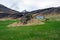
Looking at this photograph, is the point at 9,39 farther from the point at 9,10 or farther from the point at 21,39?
the point at 9,10

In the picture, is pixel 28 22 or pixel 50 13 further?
pixel 50 13

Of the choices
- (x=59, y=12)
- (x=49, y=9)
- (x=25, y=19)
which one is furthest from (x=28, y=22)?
(x=49, y=9)

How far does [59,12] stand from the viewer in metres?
143

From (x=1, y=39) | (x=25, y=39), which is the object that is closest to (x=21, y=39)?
(x=25, y=39)

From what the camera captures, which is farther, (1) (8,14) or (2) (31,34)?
(1) (8,14)

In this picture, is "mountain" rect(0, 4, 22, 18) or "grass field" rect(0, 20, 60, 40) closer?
"grass field" rect(0, 20, 60, 40)

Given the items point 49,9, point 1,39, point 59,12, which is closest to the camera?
point 1,39

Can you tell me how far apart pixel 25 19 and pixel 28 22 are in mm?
2556

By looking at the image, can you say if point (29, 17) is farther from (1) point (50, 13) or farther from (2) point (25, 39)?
(1) point (50, 13)

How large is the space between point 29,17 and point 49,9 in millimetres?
97086

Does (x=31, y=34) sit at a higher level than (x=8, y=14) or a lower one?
lower

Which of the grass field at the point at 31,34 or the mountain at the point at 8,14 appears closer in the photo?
the grass field at the point at 31,34

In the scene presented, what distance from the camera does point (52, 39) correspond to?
2633cm

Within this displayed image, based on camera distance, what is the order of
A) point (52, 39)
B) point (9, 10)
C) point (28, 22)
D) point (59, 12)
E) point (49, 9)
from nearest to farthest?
1. point (52, 39)
2. point (28, 22)
3. point (59, 12)
4. point (49, 9)
5. point (9, 10)
